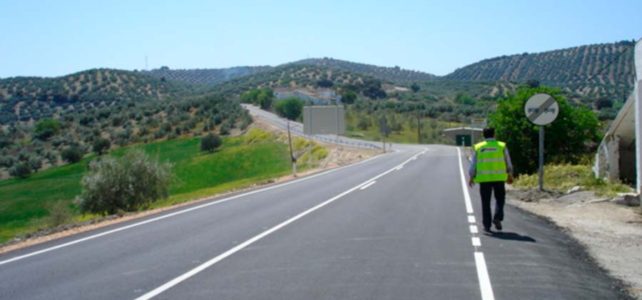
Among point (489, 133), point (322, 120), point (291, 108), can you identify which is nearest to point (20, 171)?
point (322, 120)

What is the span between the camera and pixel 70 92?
481 ft

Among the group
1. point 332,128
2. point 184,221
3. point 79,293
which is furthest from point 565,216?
point 332,128

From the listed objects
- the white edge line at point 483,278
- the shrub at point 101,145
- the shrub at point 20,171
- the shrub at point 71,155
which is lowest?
the shrub at point 20,171

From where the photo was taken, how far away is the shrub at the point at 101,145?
274 ft

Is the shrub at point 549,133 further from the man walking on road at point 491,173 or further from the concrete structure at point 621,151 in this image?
the man walking on road at point 491,173

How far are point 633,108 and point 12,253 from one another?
47.5 ft

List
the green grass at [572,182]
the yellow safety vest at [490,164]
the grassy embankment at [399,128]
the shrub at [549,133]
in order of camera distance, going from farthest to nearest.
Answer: the grassy embankment at [399,128] < the shrub at [549,133] < the green grass at [572,182] < the yellow safety vest at [490,164]

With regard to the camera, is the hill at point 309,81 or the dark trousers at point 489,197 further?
the hill at point 309,81

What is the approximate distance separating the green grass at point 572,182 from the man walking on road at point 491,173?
549 centimetres

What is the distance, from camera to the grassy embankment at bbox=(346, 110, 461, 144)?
98062 millimetres

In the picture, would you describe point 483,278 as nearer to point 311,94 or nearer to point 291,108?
point 291,108

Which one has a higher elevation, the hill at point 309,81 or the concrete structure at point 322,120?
the hill at point 309,81

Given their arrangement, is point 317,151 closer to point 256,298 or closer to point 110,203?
point 110,203

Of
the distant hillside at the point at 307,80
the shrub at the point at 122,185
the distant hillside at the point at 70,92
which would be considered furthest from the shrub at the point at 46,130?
the shrub at the point at 122,185
